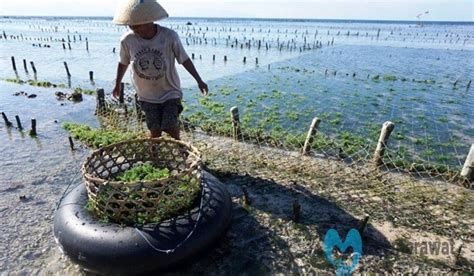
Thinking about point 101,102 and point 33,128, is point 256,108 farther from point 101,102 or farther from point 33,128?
point 33,128

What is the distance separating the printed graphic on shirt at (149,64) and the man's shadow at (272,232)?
2.08 meters

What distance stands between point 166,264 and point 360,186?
3.50 meters

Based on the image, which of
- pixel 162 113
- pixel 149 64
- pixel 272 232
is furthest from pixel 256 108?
pixel 272 232

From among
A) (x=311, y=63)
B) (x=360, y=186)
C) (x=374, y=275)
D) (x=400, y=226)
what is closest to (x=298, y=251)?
(x=374, y=275)

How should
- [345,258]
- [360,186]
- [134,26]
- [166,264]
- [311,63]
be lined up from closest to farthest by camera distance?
[166,264]
[345,258]
[134,26]
[360,186]
[311,63]

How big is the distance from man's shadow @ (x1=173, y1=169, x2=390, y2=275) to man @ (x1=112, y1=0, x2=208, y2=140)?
5.34 ft

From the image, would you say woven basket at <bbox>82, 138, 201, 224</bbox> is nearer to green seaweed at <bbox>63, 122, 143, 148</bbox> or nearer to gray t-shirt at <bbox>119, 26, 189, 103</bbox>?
gray t-shirt at <bbox>119, 26, 189, 103</bbox>

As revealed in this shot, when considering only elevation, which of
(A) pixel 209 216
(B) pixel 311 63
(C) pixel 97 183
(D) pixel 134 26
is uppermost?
(D) pixel 134 26

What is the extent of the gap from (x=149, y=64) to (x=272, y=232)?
8.56ft

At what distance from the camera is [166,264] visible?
10.5ft

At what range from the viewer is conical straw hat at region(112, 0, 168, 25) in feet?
12.7

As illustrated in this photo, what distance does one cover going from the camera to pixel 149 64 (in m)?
4.22

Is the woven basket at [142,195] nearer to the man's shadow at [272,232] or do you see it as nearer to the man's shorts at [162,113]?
the man's shadow at [272,232]

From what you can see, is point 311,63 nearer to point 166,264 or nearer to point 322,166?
point 322,166
